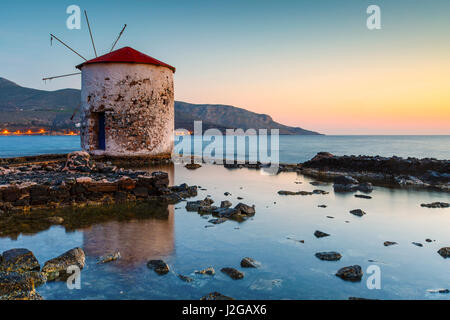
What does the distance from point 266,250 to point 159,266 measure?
1.73 m

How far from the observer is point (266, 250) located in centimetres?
507

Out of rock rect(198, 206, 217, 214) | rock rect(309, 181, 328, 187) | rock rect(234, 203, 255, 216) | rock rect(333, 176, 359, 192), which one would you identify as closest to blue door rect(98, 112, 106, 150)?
rock rect(309, 181, 328, 187)

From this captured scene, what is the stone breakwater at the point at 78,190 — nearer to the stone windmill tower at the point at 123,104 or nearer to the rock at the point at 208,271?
the rock at the point at 208,271

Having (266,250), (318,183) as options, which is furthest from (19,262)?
(318,183)

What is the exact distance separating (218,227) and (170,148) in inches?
479

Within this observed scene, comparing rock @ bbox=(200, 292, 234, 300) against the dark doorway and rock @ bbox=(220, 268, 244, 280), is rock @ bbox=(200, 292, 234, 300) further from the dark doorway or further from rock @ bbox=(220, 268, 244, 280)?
the dark doorway

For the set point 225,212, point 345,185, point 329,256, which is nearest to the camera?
point 329,256

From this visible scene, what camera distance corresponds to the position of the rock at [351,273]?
4.05 metres

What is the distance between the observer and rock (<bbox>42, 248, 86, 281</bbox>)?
397 cm

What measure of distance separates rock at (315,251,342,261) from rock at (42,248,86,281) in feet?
10.9

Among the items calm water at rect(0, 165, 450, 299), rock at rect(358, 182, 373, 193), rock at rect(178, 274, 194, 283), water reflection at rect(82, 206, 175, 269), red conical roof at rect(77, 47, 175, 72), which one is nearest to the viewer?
calm water at rect(0, 165, 450, 299)

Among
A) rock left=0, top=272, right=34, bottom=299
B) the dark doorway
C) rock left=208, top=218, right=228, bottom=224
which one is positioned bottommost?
rock left=208, top=218, right=228, bottom=224

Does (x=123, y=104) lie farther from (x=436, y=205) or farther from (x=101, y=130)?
(x=436, y=205)
